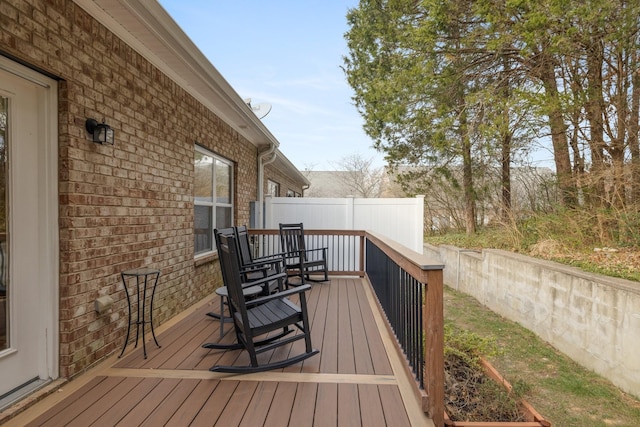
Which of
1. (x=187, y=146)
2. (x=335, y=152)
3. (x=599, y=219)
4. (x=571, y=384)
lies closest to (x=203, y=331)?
(x=187, y=146)

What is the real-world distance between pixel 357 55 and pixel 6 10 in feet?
26.7

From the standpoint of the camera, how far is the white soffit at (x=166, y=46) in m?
2.42

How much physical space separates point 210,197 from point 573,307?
15.1ft

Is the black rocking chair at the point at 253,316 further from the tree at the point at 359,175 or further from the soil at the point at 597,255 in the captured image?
the tree at the point at 359,175

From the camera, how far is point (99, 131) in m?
2.51

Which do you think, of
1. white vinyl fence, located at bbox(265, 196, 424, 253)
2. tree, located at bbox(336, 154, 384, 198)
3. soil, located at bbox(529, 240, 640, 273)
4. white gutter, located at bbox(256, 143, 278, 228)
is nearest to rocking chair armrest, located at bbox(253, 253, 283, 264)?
white gutter, located at bbox(256, 143, 278, 228)

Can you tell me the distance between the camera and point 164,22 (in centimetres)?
257

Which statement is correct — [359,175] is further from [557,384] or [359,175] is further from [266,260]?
[557,384]

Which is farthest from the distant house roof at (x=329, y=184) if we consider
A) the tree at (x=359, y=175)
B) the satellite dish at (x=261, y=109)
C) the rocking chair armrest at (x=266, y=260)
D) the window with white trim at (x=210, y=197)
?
the rocking chair armrest at (x=266, y=260)

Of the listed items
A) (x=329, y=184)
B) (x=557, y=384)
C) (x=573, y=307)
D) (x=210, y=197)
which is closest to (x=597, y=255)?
(x=573, y=307)

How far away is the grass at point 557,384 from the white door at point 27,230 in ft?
10.0

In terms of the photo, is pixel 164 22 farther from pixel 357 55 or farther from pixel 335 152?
pixel 335 152

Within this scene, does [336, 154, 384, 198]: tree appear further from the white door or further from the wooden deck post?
the white door

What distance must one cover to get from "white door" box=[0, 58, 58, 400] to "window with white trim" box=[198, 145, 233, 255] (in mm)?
2105
